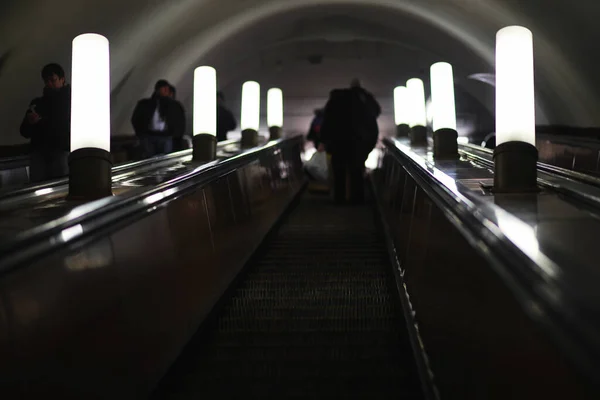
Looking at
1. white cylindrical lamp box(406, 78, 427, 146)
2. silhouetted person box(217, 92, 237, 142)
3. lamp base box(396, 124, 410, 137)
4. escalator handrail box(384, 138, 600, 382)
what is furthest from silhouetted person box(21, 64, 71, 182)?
Answer: lamp base box(396, 124, 410, 137)

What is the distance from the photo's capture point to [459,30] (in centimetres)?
1011

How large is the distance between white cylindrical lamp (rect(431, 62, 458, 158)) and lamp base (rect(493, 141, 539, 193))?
2.12 m

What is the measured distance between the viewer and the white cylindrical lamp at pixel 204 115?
190 inches

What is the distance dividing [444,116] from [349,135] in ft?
9.07

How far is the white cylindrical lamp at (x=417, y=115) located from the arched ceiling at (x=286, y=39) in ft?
4.60

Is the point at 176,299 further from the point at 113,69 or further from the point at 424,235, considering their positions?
the point at 113,69

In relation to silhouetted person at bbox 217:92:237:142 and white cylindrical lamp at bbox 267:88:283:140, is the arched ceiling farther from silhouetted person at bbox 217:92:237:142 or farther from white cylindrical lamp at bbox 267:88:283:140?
white cylindrical lamp at bbox 267:88:283:140

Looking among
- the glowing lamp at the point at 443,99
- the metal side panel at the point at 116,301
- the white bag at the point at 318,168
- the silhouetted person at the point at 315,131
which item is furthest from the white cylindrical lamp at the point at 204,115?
the white bag at the point at 318,168

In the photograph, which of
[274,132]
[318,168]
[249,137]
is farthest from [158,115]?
[274,132]

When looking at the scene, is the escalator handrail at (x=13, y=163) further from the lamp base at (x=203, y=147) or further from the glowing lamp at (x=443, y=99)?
the glowing lamp at (x=443, y=99)

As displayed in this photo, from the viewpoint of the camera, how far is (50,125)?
16.2 ft

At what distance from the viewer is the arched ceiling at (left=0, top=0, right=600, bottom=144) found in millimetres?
6320

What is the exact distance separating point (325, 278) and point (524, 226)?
8.23 feet

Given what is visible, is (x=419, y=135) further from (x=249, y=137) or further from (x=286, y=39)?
(x=286, y=39)
